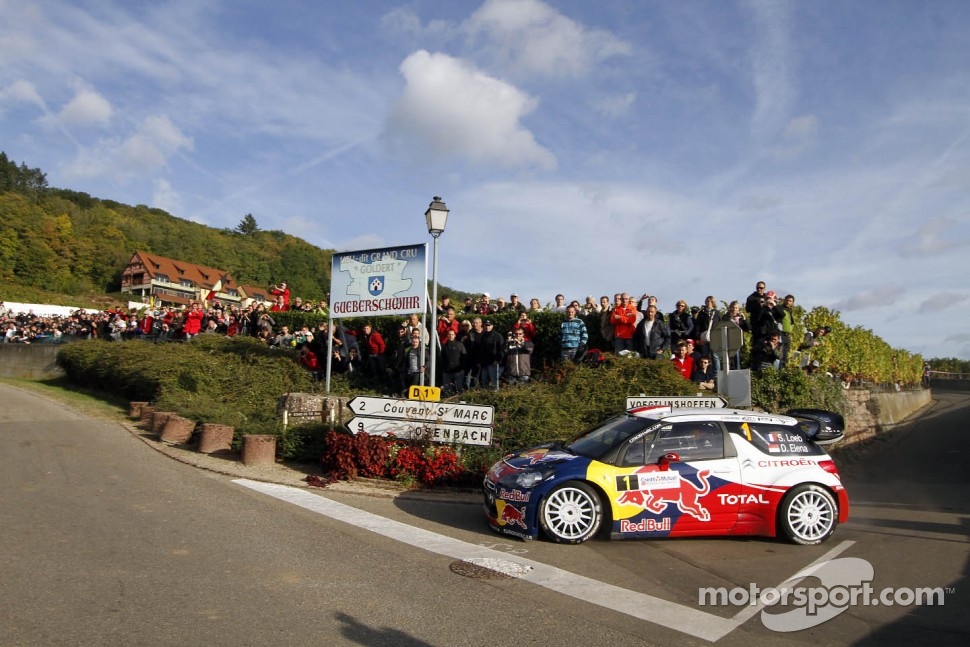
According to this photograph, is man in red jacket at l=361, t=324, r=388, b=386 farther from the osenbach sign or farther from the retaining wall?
the osenbach sign

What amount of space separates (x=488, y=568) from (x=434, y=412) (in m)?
4.72

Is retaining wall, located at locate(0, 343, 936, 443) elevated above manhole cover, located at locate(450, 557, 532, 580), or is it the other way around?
retaining wall, located at locate(0, 343, 936, 443)

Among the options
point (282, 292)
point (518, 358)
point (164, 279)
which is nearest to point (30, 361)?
point (282, 292)

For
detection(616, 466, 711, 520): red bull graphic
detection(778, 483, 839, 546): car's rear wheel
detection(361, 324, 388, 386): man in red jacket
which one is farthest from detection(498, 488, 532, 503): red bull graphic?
detection(361, 324, 388, 386): man in red jacket

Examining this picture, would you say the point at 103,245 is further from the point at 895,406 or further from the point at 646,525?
the point at 646,525

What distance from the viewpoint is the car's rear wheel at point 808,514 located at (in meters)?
8.17

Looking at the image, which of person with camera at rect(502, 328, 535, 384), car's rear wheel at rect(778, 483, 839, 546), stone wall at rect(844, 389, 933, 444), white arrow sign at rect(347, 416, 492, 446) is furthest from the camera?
stone wall at rect(844, 389, 933, 444)

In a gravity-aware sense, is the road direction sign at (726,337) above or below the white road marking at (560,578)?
above

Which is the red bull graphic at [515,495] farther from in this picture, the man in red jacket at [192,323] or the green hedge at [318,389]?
the man in red jacket at [192,323]

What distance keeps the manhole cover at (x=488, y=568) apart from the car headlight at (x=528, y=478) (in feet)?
3.60

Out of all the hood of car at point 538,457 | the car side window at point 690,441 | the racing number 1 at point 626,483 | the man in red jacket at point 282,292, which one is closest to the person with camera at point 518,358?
the hood of car at point 538,457

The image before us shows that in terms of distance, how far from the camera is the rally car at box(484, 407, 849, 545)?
788 centimetres

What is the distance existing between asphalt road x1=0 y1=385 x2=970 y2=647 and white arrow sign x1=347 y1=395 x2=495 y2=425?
5.30ft

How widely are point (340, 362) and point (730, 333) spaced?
9.75 meters
